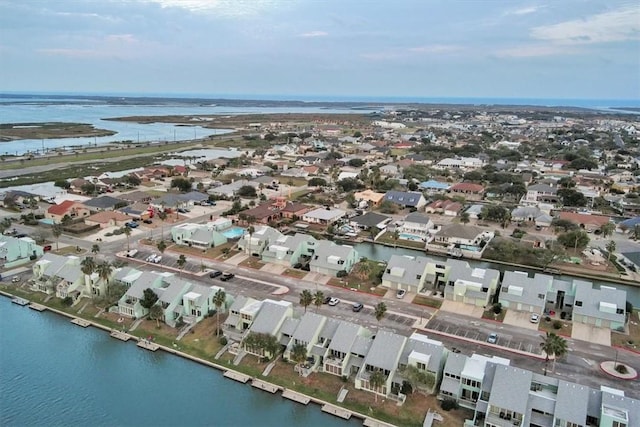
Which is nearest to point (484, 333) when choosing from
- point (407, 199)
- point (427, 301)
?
point (427, 301)

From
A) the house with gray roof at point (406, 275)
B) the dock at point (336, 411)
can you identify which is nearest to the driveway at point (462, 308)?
the house with gray roof at point (406, 275)

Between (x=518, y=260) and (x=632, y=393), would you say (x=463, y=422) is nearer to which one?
(x=632, y=393)

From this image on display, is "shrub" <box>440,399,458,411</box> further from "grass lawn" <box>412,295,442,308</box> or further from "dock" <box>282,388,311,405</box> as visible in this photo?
"grass lawn" <box>412,295,442,308</box>

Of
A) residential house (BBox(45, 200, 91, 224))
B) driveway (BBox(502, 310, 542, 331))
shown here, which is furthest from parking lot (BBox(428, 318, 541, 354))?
residential house (BBox(45, 200, 91, 224))

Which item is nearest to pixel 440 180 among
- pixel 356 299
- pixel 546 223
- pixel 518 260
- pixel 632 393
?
pixel 546 223

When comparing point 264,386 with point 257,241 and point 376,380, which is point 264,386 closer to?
point 376,380

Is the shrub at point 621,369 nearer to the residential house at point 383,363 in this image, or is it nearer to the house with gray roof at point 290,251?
the residential house at point 383,363
